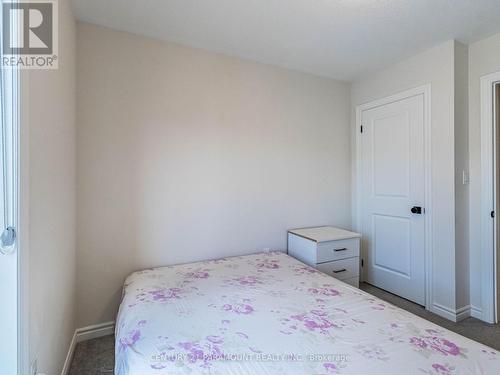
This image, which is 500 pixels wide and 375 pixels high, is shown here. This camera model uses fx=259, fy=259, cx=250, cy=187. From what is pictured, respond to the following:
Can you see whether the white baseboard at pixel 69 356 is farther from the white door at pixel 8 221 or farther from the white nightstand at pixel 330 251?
the white nightstand at pixel 330 251

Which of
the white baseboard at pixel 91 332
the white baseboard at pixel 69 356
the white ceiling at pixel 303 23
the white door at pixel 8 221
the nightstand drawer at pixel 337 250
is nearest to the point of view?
the white door at pixel 8 221

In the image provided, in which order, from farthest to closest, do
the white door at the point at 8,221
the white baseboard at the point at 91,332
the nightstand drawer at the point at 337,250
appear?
the nightstand drawer at the point at 337,250, the white baseboard at the point at 91,332, the white door at the point at 8,221

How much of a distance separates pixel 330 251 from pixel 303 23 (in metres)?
1.92

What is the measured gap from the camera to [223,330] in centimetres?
119

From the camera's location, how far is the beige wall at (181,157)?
193cm

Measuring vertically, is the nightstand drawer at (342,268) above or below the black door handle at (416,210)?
below

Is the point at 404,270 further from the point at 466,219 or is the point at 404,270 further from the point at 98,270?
the point at 98,270

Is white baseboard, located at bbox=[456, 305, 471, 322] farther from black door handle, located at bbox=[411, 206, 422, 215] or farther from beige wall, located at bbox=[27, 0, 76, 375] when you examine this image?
beige wall, located at bbox=[27, 0, 76, 375]

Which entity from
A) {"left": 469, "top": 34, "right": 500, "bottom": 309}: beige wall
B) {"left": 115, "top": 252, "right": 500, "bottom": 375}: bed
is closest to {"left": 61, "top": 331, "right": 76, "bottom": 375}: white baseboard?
{"left": 115, "top": 252, "right": 500, "bottom": 375}: bed

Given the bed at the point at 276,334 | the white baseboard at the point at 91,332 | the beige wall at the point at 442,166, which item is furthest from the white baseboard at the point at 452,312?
the white baseboard at the point at 91,332

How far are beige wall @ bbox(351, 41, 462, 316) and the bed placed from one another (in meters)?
1.21

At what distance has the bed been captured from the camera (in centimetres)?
96

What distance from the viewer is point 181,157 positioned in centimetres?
219

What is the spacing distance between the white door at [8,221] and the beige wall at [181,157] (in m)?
1.06
